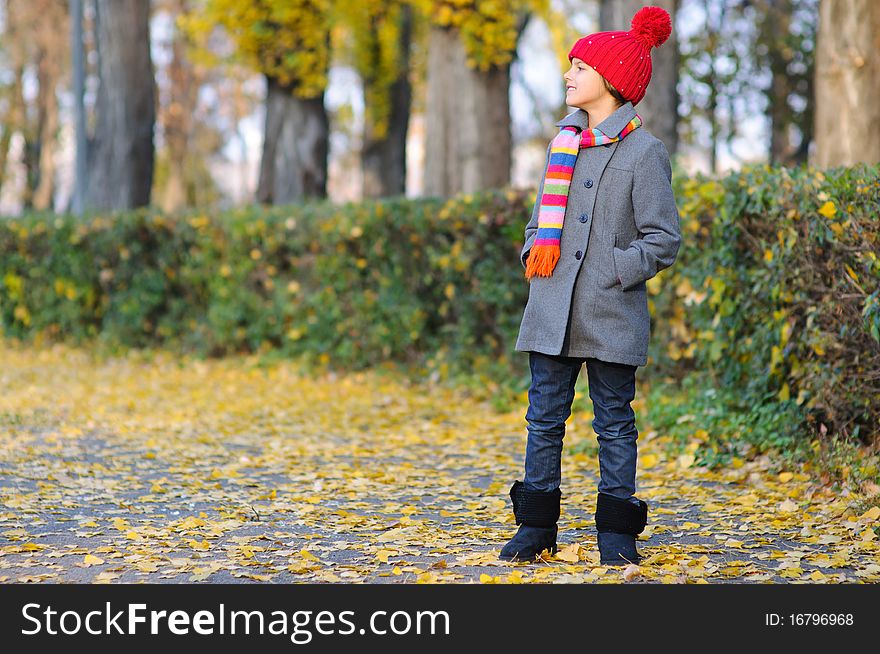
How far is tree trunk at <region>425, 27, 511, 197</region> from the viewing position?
12.1 metres

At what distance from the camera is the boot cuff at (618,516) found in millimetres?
4352

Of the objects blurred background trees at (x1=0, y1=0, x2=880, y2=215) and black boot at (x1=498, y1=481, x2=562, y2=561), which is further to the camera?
blurred background trees at (x1=0, y1=0, x2=880, y2=215)

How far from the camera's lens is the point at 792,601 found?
3.82 metres

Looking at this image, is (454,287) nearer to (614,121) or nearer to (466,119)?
(466,119)

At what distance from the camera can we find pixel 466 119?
480 inches

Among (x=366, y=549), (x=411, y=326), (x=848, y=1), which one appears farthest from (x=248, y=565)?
(x=848, y=1)

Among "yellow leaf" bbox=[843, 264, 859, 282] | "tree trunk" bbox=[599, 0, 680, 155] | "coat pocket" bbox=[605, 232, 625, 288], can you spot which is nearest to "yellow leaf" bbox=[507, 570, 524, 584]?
"coat pocket" bbox=[605, 232, 625, 288]

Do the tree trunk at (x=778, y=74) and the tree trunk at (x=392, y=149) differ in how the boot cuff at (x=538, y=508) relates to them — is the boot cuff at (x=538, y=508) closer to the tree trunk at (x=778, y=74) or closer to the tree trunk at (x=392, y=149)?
the tree trunk at (x=778, y=74)

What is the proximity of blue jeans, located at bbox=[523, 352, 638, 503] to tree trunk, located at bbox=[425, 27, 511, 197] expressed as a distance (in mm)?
7743

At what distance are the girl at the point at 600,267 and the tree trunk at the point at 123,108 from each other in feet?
41.3

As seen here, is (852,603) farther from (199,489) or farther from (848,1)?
(848,1)

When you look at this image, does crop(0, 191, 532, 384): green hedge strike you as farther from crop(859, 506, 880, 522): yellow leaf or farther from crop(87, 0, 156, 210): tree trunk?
crop(859, 506, 880, 522): yellow leaf

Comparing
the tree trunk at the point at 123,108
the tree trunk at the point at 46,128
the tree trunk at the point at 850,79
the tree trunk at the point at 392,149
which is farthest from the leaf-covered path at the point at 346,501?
the tree trunk at the point at 46,128

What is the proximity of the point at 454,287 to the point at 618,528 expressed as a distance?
211 inches
